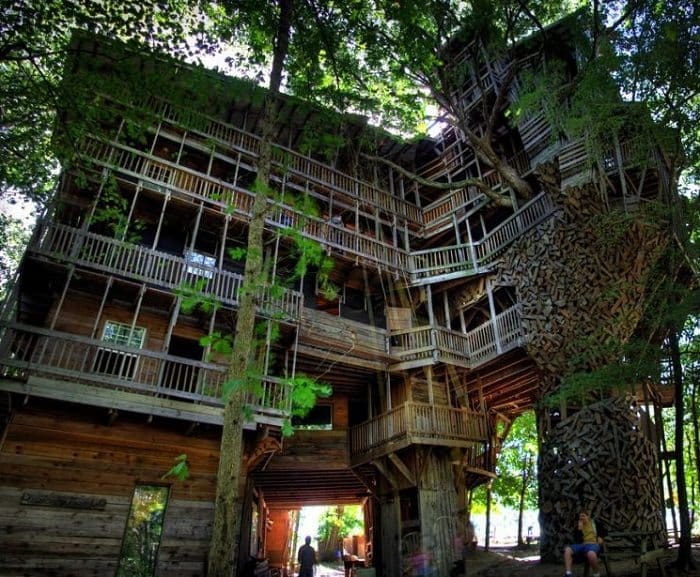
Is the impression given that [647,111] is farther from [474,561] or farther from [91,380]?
[91,380]

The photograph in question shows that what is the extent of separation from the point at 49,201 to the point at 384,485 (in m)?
14.1

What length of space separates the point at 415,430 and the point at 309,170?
439 inches

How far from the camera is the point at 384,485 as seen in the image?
17312 millimetres

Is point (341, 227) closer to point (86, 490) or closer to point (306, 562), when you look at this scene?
point (306, 562)

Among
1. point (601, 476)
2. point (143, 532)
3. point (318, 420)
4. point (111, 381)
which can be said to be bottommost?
point (143, 532)

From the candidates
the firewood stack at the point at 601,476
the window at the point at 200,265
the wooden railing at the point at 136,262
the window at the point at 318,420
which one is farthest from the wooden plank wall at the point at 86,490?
the firewood stack at the point at 601,476

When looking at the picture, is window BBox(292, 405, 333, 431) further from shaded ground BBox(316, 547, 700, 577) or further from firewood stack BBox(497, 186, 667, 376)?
firewood stack BBox(497, 186, 667, 376)

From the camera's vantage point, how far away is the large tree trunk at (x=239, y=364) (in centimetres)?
601

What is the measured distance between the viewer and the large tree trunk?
6.01m

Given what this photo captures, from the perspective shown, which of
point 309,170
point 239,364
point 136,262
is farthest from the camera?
point 309,170

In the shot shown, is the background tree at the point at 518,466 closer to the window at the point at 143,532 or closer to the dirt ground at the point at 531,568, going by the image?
the dirt ground at the point at 531,568

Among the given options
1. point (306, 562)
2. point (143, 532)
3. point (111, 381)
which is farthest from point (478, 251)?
point (143, 532)

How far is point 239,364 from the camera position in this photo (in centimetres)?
720

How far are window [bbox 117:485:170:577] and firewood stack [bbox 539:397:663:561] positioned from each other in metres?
10.1
